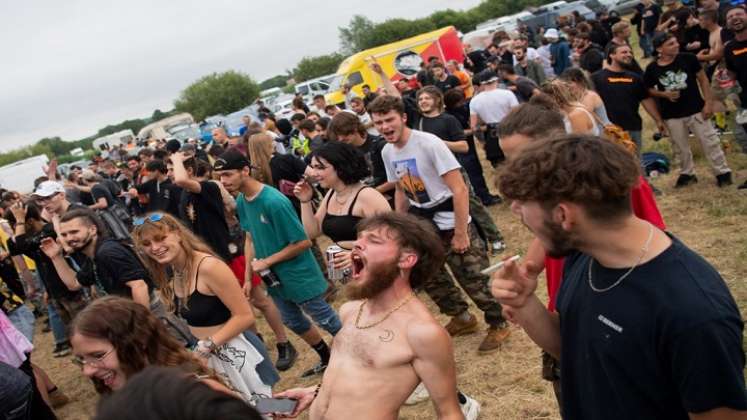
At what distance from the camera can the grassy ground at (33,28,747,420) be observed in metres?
3.90

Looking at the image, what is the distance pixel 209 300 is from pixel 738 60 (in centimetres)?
598

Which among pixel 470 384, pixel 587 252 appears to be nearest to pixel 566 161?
pixel 587 252

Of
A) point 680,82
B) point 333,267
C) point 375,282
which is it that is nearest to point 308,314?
point 333,267

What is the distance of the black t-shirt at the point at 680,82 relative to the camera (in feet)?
20.4

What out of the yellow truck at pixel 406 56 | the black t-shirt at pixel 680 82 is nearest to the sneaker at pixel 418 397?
the black t-shirt at pixel 680 82

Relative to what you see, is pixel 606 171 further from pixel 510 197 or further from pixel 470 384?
pixel 470 384

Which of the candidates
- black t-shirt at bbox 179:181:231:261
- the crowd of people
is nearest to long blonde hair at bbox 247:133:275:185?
the crowd of people

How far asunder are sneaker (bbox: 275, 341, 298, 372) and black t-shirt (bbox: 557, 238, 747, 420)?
3.92m

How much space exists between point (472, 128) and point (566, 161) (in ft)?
19.3

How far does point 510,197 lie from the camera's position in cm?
169

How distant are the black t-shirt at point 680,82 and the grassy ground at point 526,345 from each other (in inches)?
38.7

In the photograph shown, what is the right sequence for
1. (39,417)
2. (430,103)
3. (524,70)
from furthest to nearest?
(524,70), (430,103), (39,417)

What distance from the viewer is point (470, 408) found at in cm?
373

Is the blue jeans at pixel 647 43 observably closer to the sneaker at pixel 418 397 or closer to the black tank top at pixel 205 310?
the sneaker at pixel 418 397
